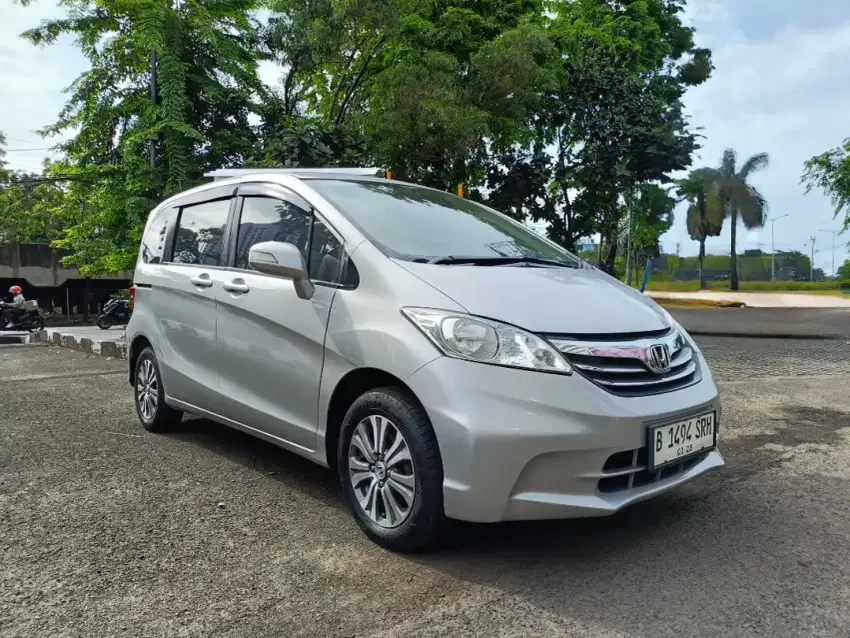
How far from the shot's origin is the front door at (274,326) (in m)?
3.36

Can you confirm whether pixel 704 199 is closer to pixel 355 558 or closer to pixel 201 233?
pixel 201 233

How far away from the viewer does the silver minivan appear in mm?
2688

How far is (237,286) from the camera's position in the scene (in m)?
3.87

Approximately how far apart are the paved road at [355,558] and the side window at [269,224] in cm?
129

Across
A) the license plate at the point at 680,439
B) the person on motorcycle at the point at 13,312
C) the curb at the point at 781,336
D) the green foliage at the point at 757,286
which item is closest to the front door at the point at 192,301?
the license plate at the point at 680,439

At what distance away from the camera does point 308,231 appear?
358 centimetres

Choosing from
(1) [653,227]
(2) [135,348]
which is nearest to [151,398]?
(2) [135,348]

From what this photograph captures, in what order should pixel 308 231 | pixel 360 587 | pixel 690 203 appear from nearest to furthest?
1. pixel 360 587
2. pixel 308 231
3. pixel 690 203

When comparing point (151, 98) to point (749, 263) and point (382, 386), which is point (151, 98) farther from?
point (749, 263)

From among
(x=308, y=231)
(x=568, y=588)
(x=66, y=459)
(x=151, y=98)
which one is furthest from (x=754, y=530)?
(x=151, y=98)

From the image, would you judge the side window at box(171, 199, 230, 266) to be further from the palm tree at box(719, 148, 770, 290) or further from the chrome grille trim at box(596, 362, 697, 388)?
the palm tree at box(719, 148, 770, 290)

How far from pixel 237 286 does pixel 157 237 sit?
4.96 feet

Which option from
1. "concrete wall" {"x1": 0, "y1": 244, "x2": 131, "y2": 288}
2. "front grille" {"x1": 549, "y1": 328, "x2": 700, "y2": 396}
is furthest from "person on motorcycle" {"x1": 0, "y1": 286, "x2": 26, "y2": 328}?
"front grille" {"x1": 549, "y1": 328, "x2": 700, "y2": 396}

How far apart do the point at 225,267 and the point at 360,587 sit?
82.5 inches
